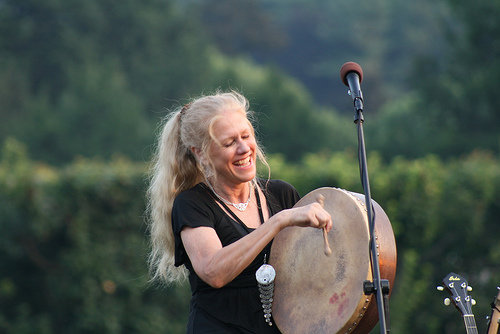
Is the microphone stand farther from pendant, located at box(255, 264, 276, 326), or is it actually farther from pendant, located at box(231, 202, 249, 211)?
pendant, located at box(231, 202, 249, 211)

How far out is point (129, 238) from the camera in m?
9.74

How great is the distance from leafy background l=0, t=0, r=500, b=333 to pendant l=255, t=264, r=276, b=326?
42.2 inches

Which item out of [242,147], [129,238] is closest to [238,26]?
[129,238]

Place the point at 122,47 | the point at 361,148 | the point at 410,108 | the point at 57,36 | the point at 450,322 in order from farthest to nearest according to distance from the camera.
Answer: the point at 122,47
the point at 57,36
the point at 410,108
the point at 450,322
the point at 361,148

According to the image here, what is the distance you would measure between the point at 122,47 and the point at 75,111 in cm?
712

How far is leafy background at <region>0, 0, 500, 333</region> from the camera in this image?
9047mm

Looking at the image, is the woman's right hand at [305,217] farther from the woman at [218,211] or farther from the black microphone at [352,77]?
the black microphone at [352,77]

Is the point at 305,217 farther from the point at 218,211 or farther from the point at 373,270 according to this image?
the point at 218,211

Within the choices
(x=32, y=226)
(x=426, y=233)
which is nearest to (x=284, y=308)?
(x=426, y=233)

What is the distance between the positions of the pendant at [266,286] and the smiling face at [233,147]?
1.39ft

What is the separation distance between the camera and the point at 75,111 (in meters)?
34.7

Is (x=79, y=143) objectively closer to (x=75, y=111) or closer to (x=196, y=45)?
(x=75, y=111)

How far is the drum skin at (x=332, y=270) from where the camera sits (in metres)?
3.43

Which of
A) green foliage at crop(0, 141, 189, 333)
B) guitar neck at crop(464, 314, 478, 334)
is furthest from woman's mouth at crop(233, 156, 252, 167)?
green foliage at crop(0, 141, 189, 333)
